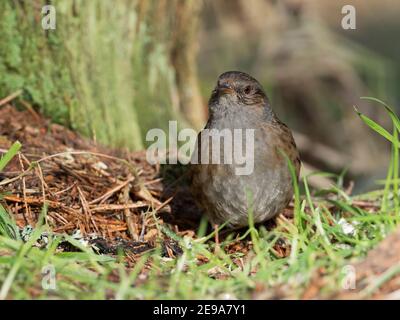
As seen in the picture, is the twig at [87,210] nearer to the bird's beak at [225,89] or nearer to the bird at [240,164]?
the bird at [240,164]

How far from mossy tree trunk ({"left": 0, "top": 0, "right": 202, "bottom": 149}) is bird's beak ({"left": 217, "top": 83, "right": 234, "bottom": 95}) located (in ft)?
4.35

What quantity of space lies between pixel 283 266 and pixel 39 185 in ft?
5.71

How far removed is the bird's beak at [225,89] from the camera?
4.54 metres

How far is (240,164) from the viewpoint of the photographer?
4359mm

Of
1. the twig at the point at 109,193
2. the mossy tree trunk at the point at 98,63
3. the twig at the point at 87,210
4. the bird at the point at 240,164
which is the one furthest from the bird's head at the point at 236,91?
the mossy tree trunk at the point at 98,63

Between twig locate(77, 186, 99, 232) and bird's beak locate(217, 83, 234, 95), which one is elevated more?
bird's beak locate(217, 83, 234, 95)

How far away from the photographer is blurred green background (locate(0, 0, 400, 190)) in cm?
530

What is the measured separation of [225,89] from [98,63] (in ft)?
4.89

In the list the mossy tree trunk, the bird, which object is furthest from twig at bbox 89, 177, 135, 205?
the mossy tree trunk

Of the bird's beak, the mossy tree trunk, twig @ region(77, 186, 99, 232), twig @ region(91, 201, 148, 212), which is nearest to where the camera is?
twig @ region(77, 186, 99, 232)

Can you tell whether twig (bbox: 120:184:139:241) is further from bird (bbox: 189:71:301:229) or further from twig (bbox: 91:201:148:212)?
bird (bbox: 189:71:301:229)
